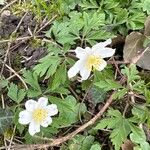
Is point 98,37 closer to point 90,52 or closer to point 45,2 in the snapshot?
point 90,52

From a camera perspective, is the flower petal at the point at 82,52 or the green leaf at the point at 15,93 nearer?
the flower petal at the point at 82,52

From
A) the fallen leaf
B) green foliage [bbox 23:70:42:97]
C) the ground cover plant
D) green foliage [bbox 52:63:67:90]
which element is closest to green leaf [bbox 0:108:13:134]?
the ground cover plant

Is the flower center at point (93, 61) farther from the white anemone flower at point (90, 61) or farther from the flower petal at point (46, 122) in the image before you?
the flower petal at point (46, 122)

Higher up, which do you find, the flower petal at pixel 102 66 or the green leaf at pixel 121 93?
the flower petal at pixel 102 66

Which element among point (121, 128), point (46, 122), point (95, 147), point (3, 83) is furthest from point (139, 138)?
point (3, 83)

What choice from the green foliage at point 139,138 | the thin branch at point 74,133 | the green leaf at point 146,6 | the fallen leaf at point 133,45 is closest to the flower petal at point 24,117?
the thin branch at point 74,133

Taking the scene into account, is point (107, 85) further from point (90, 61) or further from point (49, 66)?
point (49, 66)
